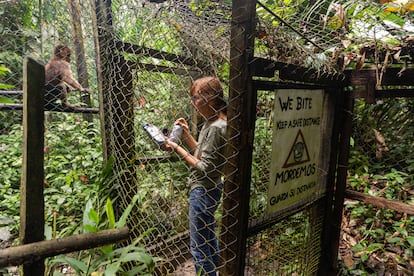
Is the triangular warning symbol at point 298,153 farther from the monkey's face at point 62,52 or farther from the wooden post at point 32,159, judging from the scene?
the monkey's face at point 62,52

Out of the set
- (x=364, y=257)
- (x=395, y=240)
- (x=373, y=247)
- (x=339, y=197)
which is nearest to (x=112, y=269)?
(x=339, y=197)

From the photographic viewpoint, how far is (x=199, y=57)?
2.30 meters

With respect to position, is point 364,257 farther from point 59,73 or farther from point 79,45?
point 79,45

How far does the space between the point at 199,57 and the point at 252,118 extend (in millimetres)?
1227

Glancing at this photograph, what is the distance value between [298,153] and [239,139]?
0.52 meters

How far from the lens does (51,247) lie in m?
0.89

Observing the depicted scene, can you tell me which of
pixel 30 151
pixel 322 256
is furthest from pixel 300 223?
pixel 30 151

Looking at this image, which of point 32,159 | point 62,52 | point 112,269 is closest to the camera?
point 32,159

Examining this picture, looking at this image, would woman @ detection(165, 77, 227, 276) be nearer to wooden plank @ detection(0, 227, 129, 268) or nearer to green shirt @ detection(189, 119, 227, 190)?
green shirt @ detection(189, 119, 227, 190)

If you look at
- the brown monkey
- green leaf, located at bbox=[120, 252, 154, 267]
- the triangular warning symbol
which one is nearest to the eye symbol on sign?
the triangular warning symbol

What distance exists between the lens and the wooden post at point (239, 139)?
112 cm

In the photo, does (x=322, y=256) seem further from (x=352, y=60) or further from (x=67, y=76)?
(x=67, y=76)

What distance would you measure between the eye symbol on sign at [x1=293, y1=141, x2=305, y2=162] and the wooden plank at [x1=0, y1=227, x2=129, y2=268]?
0.97 meters

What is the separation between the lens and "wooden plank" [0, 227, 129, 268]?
827 mm
